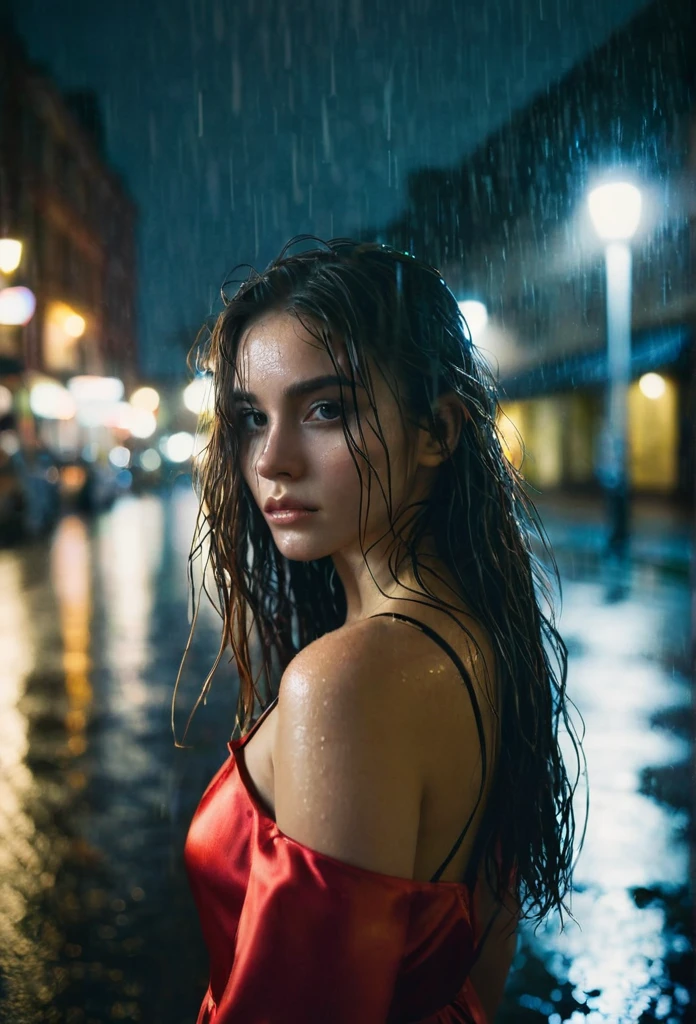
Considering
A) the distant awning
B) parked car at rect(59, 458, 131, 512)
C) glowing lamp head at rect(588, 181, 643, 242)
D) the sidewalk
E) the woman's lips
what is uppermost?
glowing lamp head at rect(588, 181, 643, 242)

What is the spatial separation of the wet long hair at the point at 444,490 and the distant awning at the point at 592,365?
A: 58.2ft

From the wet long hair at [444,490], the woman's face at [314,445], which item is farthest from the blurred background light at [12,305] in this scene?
the woman's face at [314,445]

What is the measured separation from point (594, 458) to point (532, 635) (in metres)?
27.6

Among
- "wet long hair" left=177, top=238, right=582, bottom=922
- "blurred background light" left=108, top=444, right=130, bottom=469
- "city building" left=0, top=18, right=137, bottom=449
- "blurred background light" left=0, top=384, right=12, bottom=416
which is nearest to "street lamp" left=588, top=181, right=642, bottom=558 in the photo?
"wet long hair" left=177, top=238, right=582, bottom=922

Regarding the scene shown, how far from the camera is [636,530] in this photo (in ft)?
57.0

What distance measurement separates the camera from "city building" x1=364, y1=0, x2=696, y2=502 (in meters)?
2.49

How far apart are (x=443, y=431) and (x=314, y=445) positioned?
7.3 inches

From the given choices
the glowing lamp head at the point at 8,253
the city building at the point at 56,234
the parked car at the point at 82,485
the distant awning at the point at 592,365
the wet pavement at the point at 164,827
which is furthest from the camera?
the city building at the point at 56,234

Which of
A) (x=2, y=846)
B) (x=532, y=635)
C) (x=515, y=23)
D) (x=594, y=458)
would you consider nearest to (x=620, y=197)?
(x=515, y=23)

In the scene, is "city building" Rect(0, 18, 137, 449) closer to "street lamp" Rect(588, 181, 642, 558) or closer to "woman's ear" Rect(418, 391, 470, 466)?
"street lamp" Rect(588, 181, 642, 558)

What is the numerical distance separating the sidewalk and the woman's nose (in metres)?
9.05

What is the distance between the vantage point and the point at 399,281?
1302 millimetres

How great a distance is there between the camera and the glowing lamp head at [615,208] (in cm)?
1127

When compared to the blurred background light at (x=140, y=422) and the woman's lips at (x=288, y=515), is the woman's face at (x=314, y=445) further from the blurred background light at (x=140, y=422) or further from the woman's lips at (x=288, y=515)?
the blurred background light at (x=140, y=422)
